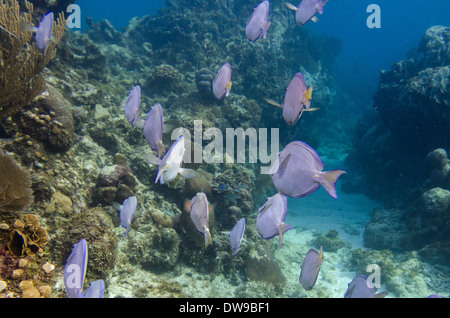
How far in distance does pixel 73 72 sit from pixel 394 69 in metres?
15.9

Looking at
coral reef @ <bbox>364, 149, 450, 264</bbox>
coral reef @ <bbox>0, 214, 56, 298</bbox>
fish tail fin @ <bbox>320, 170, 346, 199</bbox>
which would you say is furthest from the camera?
coral reef @ <bbox>364, 149, 450, 264</bbox>

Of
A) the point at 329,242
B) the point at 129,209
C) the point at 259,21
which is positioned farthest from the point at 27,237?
the point at 329,242

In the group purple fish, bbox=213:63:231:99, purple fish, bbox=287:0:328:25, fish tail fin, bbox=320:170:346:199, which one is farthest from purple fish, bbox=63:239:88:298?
purple fish, bbox=287:0:328:25

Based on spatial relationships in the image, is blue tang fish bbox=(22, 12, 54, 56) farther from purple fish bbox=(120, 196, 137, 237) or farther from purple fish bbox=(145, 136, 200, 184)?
purple fish bbox=(145, 136, 200, 184)

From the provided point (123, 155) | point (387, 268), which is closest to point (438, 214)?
point (387, 268)

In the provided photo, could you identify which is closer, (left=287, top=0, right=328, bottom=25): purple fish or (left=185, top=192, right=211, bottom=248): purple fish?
(left=185, top=192, right=211, bottom=248): purple fish

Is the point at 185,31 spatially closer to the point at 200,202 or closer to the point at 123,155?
the point at 123,155

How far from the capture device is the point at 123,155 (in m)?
5.48

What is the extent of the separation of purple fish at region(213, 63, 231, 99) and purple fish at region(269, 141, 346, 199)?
1.98 m

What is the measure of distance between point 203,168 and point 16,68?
4561 mm

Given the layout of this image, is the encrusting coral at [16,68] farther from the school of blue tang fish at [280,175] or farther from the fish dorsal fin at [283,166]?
the fish dorsal fin at [283,166]

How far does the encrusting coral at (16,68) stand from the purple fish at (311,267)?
4.80 m

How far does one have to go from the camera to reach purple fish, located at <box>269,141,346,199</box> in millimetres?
1859
